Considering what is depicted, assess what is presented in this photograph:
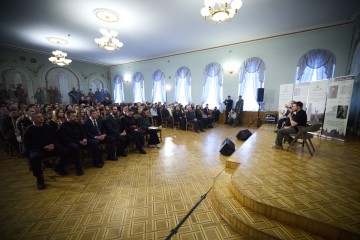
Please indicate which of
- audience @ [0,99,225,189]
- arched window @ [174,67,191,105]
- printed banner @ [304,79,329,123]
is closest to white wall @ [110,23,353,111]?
arched window @ [174,67,191,105]

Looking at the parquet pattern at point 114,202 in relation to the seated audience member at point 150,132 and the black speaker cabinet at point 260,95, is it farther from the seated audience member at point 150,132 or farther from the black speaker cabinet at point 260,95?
the black speaker cabinet at point 260,95

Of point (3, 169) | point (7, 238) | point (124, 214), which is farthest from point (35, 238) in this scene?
point (3, 169)

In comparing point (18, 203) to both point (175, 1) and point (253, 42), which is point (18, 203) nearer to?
point (175, 1)

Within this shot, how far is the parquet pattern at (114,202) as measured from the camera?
6.21ft

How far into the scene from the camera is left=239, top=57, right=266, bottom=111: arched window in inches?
320

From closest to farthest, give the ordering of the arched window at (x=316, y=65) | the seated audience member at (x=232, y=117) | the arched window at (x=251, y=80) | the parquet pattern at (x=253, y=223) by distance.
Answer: the parquet pattern at (x=253, y=223) < the arched window at (x=316, y=65) < the arched window at (x=251, y=80) < the seated audience member at (x=232, y=117)

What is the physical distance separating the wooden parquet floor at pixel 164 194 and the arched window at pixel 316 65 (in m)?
4.24

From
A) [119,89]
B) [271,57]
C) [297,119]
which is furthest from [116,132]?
[119,89]

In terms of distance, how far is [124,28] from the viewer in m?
6.49

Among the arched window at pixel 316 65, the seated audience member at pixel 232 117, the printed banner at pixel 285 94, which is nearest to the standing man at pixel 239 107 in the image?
the seated audience member at pixel 232 117

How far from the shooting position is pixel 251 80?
8430 millimetres

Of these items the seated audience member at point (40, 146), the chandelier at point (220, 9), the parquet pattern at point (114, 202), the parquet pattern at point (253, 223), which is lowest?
the parquet pattern at point (114, 202)

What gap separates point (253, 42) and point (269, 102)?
325cm

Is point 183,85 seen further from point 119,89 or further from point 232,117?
point 119,89
